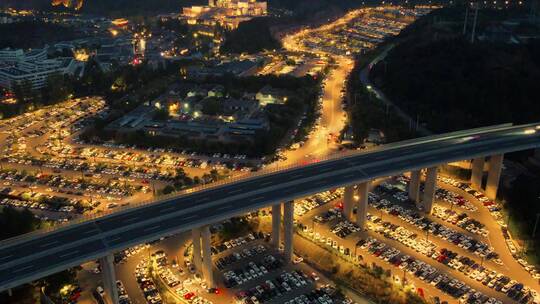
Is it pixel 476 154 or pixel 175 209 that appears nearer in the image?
pixel 175 209

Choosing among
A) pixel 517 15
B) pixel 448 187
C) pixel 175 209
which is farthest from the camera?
pixel 517 15

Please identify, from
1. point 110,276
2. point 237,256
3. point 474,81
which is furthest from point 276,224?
point 474,81

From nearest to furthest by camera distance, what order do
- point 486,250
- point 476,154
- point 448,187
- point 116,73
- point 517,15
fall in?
point 486,250 → point 476,154 → point 448,187 → point 116,73 → point 517,15

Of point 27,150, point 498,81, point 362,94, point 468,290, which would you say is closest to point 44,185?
point 27,150

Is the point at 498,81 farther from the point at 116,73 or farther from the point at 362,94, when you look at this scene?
the point at 116,73

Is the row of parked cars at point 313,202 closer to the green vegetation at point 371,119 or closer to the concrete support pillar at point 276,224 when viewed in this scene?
the concrete support pillar at point 276,224

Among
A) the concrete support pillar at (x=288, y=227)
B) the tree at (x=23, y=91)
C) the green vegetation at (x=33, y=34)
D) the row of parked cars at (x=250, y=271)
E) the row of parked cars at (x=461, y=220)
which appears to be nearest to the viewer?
the row of parked cars at (x=250, y=271)

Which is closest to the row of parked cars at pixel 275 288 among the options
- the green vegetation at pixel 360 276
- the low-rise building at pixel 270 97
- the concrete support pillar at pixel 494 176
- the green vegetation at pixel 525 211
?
the green vegetation at pixel 360 276
